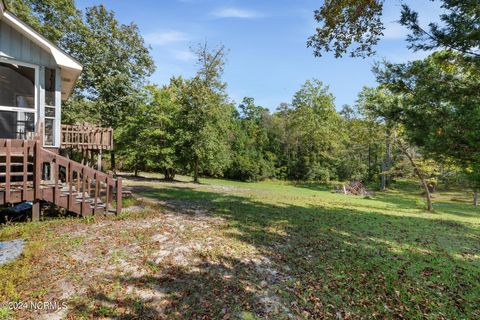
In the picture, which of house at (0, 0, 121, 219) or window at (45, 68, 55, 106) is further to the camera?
window at (45, 68, 55, 106)

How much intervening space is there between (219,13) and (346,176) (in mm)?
35787

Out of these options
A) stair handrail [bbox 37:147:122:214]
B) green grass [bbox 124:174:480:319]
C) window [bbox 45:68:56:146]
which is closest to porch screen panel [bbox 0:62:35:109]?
window [bbox 45:68:56:146]

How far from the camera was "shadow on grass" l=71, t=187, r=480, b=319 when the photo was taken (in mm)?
3723

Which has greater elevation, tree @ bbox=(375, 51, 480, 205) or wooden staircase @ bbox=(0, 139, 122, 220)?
tree @ bbox=(375, 51, 480, 205)

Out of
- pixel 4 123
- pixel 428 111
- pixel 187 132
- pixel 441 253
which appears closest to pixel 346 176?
pixel 187 132

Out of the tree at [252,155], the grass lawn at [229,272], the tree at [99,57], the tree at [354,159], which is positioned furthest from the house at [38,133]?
the tree at [354,159]

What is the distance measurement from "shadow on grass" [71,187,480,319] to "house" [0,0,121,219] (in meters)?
3.91

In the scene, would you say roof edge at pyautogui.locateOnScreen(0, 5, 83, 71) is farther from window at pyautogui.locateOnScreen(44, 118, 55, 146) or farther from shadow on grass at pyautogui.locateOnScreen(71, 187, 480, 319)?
shadow on grass at pyautogui.locateOnScreen(71, 187, 480, 319)

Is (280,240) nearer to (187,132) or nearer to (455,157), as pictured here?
(455,157)

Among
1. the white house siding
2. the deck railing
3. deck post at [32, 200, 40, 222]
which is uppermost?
the white house siding

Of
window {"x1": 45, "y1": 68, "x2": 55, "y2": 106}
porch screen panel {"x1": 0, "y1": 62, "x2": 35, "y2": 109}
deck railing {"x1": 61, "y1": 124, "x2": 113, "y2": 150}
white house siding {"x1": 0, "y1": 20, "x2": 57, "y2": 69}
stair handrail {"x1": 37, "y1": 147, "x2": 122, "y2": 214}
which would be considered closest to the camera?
stair handrail {"x1": 37, "y1": 147, "x2": 122, "y2": 214}

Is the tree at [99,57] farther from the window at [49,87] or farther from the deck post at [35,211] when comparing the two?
the deck post at [35,211]

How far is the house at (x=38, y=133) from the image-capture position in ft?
20.5

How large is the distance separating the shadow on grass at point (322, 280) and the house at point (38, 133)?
12.8ft
